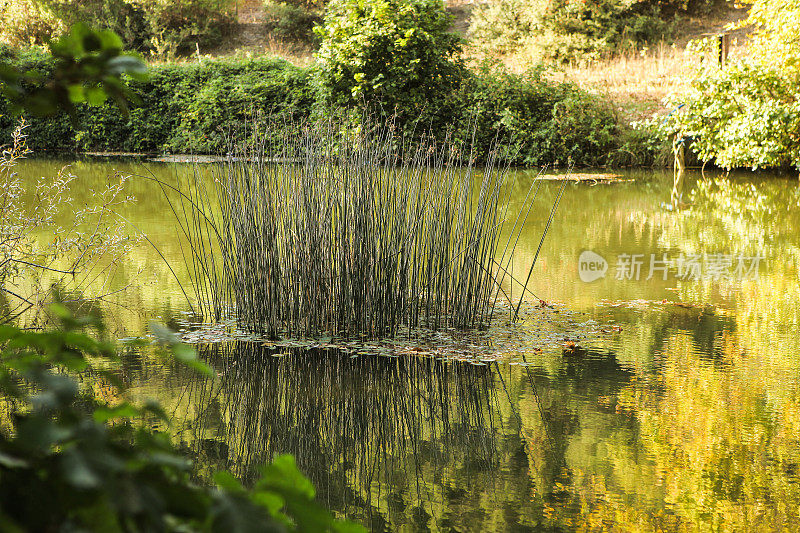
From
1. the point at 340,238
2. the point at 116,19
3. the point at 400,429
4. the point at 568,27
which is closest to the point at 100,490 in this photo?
the point at 400,429

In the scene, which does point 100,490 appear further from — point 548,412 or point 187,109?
point 187,109

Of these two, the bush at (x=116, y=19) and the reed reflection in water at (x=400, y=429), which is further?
the bush at (x=116, y=19)

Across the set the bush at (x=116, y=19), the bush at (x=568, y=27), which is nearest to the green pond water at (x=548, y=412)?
the bush at (x=568, y=27)

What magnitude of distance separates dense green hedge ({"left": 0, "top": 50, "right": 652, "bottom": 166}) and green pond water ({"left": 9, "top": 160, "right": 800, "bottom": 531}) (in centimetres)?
577

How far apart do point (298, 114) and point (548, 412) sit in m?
10.0

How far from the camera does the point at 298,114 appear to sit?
12.1 meters

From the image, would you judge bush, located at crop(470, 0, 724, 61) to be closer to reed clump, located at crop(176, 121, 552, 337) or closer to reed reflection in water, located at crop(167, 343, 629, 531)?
reed clump, located at crop(176, 121, 552, 337)

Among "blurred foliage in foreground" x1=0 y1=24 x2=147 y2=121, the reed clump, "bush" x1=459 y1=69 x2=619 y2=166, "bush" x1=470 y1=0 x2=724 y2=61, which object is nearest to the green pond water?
the reed clump

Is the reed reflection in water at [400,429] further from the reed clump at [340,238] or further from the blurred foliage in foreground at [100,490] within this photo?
the blurred foliage in foreground at [100,490]

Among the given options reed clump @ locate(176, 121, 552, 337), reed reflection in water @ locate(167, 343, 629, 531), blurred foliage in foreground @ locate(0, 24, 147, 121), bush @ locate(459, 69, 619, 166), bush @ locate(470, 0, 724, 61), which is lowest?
reed reflection in water @ locate(167, 343, 629, 531)

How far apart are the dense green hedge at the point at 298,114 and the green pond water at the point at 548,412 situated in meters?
5.77

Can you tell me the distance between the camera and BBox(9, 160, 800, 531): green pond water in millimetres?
2059

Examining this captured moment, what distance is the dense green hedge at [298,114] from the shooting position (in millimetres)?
10930

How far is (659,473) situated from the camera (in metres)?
2.22
